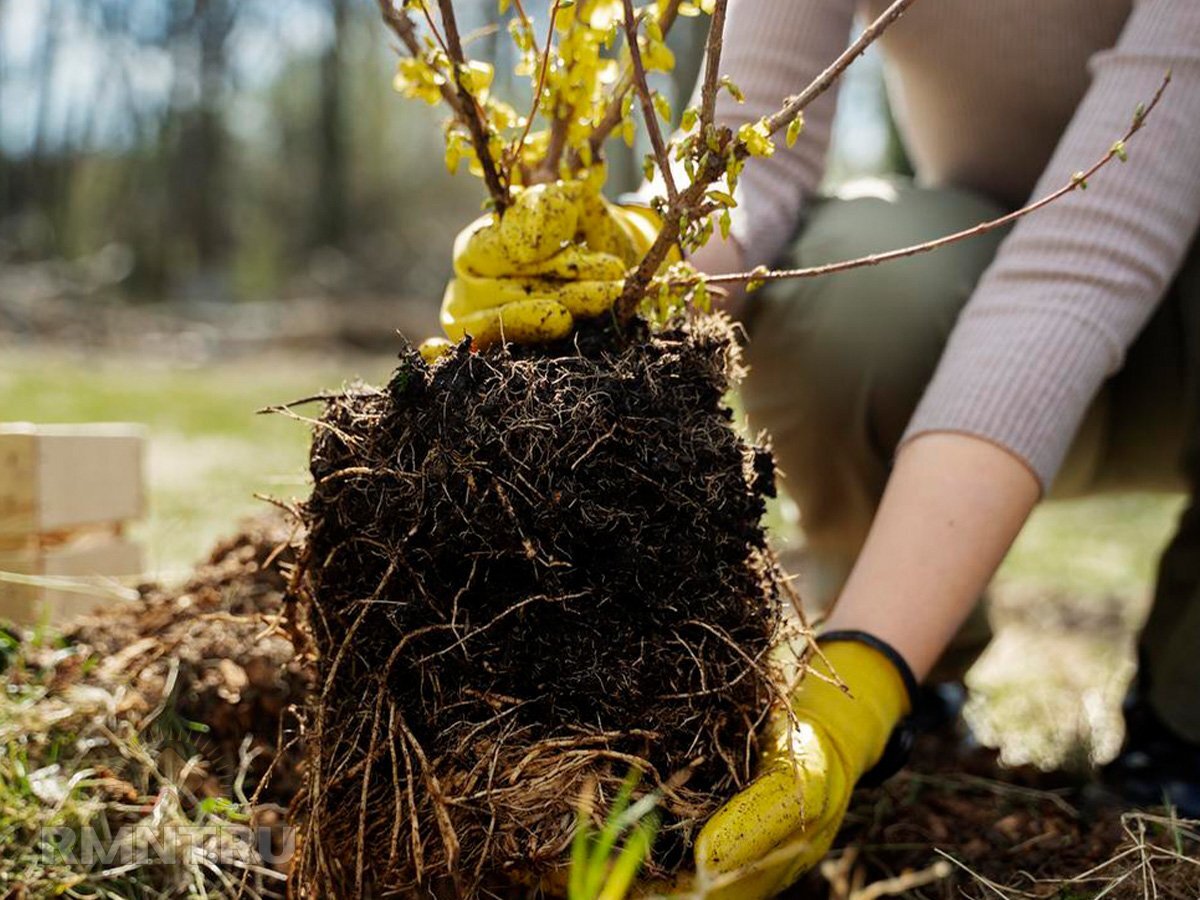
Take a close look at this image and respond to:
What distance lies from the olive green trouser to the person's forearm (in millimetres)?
446

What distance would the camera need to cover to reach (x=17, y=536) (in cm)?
167

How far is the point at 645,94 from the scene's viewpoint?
96 centimetres

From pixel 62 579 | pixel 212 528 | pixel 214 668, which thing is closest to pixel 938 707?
pixel 214 668

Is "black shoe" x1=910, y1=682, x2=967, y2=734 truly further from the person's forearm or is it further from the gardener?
the person's forearm

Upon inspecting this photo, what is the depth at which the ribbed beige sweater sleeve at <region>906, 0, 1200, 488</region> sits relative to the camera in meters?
1.22

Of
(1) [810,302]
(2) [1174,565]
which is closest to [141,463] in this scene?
(1) [810,302]

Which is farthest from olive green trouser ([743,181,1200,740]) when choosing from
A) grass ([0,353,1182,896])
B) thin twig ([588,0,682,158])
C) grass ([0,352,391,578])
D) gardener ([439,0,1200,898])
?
grass ([0,352,391,578])

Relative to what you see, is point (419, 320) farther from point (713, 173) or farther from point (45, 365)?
point (713, 173)

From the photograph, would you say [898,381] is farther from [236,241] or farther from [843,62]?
[236,241]

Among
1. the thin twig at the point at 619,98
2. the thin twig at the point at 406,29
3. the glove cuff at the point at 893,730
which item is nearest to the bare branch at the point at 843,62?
the thin twig at the point at 619,98

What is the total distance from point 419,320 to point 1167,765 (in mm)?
9752

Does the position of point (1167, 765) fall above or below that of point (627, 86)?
below

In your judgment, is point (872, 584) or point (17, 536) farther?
point (17, 536)

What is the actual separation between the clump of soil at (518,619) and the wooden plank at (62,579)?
2.54ft
